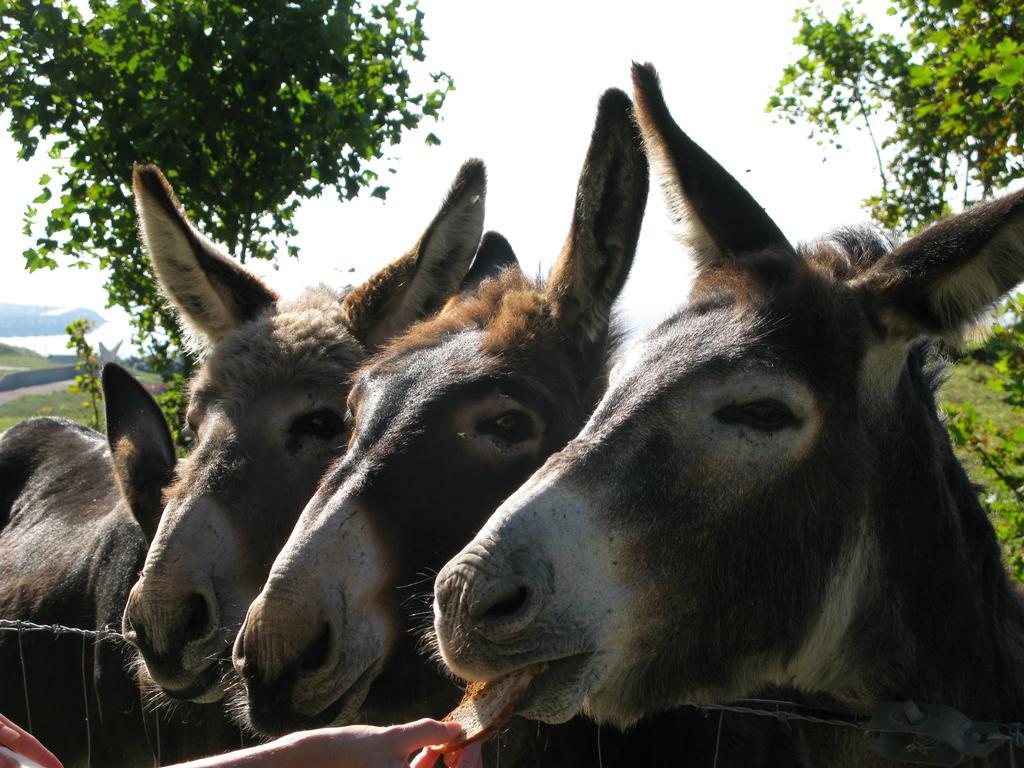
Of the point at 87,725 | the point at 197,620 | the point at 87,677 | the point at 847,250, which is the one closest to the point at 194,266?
the point at 197,620

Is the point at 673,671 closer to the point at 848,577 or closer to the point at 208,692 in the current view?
the point at 848,577

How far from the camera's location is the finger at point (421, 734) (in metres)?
1.88

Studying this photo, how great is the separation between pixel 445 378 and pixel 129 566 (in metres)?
2.51

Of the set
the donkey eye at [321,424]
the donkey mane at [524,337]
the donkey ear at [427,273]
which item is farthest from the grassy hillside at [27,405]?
the donkey mane at [524,337]

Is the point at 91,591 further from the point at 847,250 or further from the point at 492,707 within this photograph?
the point at 847,250

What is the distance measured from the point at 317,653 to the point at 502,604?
823mm

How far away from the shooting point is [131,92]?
22.4ft

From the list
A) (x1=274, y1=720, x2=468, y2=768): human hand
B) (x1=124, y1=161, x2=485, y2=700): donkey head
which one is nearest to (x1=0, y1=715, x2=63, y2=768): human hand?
(x1=274, y1=720, x2=468, y2=768): human hand

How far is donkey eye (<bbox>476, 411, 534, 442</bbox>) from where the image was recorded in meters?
2.83

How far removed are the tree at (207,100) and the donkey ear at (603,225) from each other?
13.3 ft

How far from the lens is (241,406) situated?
11.6 ft

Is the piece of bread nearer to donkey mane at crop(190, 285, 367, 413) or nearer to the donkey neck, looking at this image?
the donkey neck

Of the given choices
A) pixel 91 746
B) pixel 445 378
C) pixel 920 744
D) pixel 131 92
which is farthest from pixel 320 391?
Answer: pixel 131 92

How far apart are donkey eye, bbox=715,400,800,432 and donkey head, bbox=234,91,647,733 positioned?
0.82 meters
